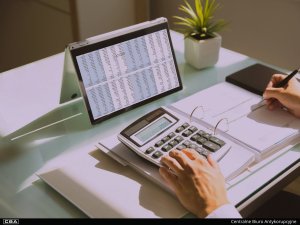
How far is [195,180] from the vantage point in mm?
1025

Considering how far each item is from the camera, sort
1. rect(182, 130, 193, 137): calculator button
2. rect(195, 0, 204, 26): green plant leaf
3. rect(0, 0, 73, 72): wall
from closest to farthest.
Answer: rect(182, 130, 193, 137): calculator button → rect(195, 0, 204, 26): green plant leaf → rect(0, 0, 73, 72): wall

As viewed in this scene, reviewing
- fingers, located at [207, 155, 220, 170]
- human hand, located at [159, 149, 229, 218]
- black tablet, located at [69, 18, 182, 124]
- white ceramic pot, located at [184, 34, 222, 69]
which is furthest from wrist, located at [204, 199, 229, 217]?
white ceramic pot, located at [184, 34, 222, 69]

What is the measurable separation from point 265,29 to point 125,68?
141cm

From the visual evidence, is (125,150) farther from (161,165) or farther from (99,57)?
(99,57)

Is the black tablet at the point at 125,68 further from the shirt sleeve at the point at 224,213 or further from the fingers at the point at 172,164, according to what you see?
the shirt sleeve at the point at 224,213

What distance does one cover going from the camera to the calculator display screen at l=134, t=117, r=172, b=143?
3.82 ft

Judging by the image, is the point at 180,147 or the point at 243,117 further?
the point at 243,117

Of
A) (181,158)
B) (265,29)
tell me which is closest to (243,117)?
(181,158)

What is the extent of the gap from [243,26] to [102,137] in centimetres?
162

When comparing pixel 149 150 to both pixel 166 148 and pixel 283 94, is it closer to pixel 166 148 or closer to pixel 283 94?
pixel 166 148

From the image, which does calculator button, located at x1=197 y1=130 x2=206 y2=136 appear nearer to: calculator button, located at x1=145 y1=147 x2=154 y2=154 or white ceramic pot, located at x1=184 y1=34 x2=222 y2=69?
calculator button, located at x1=145 y1=147 x2=154 y2=154

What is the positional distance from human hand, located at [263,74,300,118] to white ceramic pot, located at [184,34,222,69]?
307 millimetres

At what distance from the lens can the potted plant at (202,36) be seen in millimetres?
1607

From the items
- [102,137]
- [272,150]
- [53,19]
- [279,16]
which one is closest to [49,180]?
[102,137]
